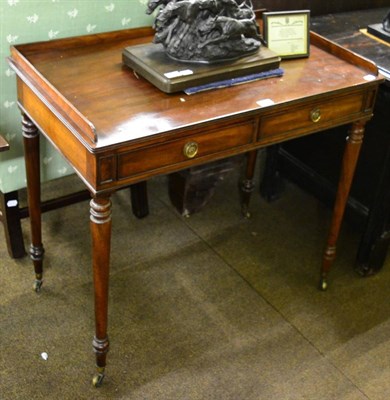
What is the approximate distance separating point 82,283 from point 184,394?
56cm

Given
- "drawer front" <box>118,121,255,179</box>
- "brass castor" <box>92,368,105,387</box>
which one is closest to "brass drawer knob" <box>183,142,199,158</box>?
"drawer front" <box>118,121,255,179</box>

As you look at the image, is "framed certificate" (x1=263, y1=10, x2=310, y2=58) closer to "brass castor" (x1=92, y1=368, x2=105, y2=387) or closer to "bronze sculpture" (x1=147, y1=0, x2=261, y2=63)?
"bronze sculpture" (x1=147, y1=0, x2=261, y2=63)

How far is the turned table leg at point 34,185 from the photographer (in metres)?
1.75

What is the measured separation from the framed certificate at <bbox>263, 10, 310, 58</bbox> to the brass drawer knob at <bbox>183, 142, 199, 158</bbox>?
48 cm

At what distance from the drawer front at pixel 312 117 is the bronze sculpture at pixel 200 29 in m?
0.21

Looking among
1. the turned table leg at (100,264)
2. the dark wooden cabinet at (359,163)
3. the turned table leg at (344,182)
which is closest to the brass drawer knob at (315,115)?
the turned table leg at (344,182)

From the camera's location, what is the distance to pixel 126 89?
1.58 m

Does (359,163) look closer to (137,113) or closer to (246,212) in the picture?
(246,212)

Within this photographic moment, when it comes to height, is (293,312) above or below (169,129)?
below

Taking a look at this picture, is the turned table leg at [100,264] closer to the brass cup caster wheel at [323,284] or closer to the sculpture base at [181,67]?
the sculpture base at [181,67]

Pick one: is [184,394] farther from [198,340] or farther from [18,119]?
[18,119]

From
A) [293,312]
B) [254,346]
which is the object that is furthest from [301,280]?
[254,346]

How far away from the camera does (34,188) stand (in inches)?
72.6

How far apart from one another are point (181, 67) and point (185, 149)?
24 centimetres
